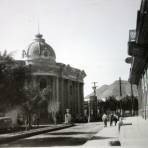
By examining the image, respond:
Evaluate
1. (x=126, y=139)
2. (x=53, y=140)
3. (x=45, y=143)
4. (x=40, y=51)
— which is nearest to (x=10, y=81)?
(x=53, y=140)

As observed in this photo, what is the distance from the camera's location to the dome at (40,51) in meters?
78.5

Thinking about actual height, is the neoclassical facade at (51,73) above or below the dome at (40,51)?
below

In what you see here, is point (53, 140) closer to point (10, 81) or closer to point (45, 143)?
point (45, 143)

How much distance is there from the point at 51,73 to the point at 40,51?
5606 mm

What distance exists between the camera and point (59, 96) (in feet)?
266

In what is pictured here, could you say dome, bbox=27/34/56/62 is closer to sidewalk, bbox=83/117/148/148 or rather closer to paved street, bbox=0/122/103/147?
paved street, bbox=0/122/103/147

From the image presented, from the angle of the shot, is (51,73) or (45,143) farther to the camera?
(51,73)

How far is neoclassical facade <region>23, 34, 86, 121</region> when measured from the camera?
7556cm

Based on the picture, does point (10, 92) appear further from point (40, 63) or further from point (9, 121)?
point (40, 63)

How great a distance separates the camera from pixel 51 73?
76625 millimetres

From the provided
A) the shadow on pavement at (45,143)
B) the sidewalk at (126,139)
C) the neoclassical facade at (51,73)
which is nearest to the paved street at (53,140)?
the shadow on pavement at (45,143)

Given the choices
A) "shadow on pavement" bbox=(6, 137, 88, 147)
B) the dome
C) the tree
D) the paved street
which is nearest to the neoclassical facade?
the dome

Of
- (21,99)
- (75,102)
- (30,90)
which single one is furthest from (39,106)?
(75,102)

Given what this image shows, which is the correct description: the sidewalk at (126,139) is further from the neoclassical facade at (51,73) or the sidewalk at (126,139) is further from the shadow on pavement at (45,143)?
the neoclassical facade at (51,73)
